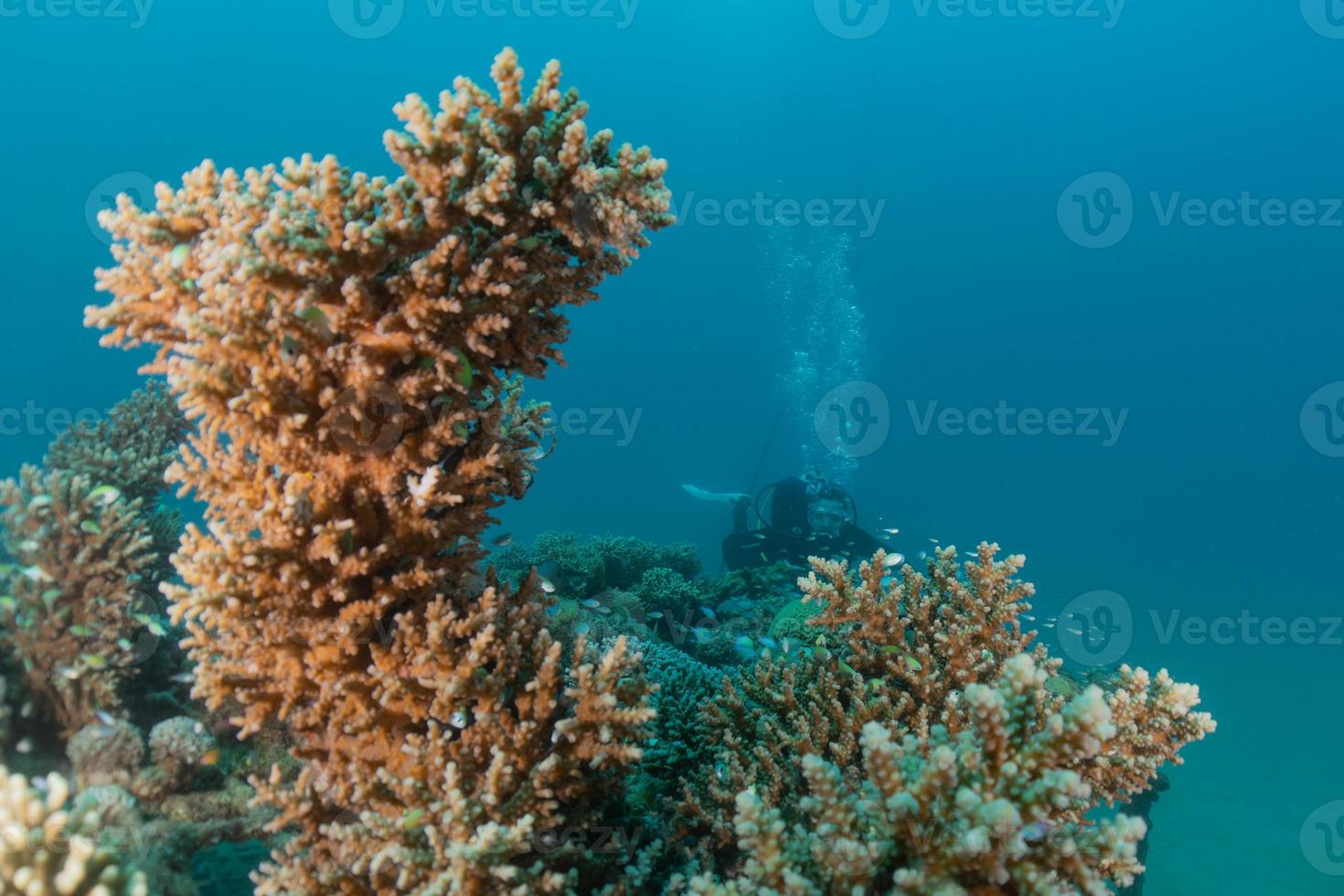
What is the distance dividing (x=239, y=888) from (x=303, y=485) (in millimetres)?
2308

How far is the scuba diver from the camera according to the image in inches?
635

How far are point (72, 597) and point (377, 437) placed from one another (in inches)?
117

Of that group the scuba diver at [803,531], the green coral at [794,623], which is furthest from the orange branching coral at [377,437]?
the scuba diver at [803,531]

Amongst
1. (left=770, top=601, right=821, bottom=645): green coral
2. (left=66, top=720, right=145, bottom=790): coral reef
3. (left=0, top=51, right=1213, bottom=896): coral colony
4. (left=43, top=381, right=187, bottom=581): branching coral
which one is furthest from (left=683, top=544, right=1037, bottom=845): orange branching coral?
(left=43, top=381, right=187, bottom=581): branching coral

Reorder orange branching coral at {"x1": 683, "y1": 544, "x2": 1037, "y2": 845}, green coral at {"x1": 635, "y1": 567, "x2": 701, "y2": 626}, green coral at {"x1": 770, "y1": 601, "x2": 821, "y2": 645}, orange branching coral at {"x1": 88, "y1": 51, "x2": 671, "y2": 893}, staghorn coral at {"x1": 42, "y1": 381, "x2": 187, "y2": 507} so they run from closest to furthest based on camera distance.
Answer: orange branching coral at {"x1": 88, "y1": 51, "x2": 671, "y2": 893}, orange branching coral at {"x1": 683, "y1": 544, "x2": 1037, "y2": 845}, staghorn coral at {"x1": 42, "y1": 381, "x2": 187, "y2": 507}, green coral at {"x1": 770, "y1": 601, "x2": 821, "y2": 645}, green coral at {"x1": 635, "y1": 567, "x2": 701, "y2": 626}

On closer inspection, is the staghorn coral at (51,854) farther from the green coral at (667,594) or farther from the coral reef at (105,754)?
the green coral at (667,594)

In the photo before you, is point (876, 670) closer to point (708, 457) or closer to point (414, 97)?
point (414, 97)

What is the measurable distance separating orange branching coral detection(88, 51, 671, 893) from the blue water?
240 feet

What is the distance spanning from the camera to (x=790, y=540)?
16359 millimetres

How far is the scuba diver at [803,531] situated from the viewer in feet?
52.9

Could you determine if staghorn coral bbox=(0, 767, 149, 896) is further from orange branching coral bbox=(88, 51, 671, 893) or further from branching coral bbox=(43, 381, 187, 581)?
branching coral bbox=(43, 381, 187, 581)

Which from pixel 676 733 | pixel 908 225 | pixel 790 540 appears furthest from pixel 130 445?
pixel 908 225

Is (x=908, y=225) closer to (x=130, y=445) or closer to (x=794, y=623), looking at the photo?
(x=794, y=623)

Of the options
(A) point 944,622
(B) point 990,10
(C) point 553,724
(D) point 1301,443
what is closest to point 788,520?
(A) point 944,622
